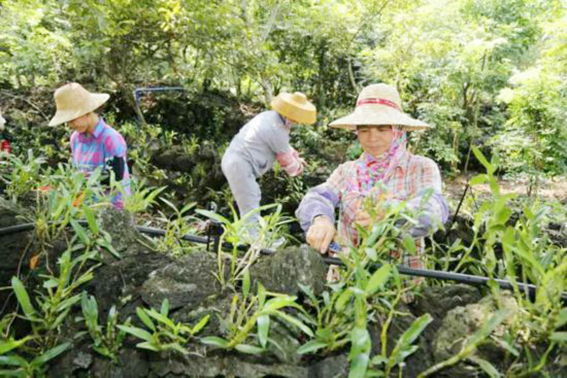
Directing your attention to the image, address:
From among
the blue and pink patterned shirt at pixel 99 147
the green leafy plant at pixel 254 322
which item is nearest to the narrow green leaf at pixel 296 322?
the green leafy plant at pixel 254 322

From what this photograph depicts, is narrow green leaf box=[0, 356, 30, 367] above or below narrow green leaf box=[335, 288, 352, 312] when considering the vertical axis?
below

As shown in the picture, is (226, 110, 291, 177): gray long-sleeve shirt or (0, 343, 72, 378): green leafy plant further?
(226, 110, 291, 177): gray long-sleeve shirt

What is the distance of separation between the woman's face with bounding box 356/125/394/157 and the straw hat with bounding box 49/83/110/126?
2.08 metres

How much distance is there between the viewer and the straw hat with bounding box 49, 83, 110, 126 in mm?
2998

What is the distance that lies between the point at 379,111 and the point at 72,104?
2293 millimetres

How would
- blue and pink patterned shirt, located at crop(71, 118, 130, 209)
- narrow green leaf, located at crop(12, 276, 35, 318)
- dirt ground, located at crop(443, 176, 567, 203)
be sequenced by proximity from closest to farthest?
1. narrow green leaf, located at crop(12, 276, 35, 318)
2. blue and pink patterned shirt, located at crop(71, 118, 130, 209)
3. dirt ground, located at crop(443, 176, 567, 203)

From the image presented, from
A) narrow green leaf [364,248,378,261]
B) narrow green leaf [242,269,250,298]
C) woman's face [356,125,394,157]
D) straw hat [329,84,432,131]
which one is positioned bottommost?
narrow green leaf [242,269,250,298]

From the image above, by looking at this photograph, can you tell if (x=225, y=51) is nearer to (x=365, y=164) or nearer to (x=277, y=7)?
(x=277, y=7)

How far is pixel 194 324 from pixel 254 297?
15cm

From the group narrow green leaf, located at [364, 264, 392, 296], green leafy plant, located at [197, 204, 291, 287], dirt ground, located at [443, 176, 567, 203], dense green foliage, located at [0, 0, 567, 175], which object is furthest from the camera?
dirt ground, located at [443, 176, 567, 203]

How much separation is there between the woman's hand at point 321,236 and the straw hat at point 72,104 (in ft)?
7.63

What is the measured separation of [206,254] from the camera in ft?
3.65

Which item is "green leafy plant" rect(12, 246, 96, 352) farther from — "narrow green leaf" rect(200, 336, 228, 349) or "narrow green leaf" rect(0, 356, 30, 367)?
"narrow green leaf" rect(200, 336, 228, 349)

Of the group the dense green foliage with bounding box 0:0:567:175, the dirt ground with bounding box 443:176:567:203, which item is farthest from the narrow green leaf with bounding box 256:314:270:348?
the dirt ground with bounding box 443:176:567:203
